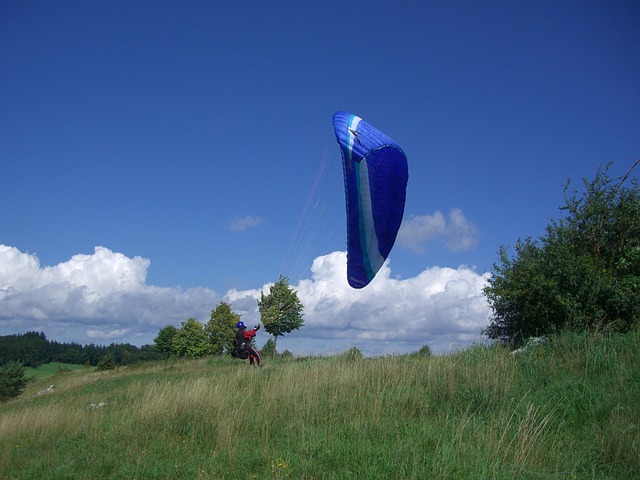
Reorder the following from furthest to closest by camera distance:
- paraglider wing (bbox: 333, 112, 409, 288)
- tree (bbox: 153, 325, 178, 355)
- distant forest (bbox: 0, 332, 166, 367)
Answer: distant forest (bbox: 0, 332, 166, 367)
tree (bbox: 153, 325, 178, 355)
paraglider wing (bbox: 333, 112, 409, 288)

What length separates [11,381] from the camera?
2991 centimetres

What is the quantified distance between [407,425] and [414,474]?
1561 mm

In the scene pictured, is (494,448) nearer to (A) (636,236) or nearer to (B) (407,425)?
(B) (407,425)

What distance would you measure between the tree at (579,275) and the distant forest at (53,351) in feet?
234

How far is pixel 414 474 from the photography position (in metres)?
4.55

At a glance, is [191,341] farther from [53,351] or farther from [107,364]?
[53,351]

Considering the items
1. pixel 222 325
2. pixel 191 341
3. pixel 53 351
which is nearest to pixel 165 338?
pixel 191 341

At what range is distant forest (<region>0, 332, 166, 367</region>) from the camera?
82.3m

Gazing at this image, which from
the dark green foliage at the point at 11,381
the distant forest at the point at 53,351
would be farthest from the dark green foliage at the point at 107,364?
the distant forest at the point at 53,351

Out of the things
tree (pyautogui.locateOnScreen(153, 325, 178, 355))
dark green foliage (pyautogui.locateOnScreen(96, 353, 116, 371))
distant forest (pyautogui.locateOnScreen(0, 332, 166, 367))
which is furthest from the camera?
distant forest (pyautogui.locateOnScreen(0, 332, 166, 367))

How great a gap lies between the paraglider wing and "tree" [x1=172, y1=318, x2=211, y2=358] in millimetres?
37318

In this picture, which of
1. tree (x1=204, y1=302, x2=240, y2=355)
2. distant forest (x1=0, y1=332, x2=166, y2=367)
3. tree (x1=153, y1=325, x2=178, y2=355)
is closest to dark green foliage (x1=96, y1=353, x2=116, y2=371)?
tree (x1=204, y1=302, x2=240, y2=355)

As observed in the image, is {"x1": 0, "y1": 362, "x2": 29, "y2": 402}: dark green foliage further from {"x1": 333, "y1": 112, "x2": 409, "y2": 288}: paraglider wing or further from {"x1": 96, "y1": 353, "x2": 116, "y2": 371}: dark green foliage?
{"x1": 333, "y1": 112, "x2": 409, "y2": 288}: paraglider wing

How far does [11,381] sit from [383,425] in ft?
102
